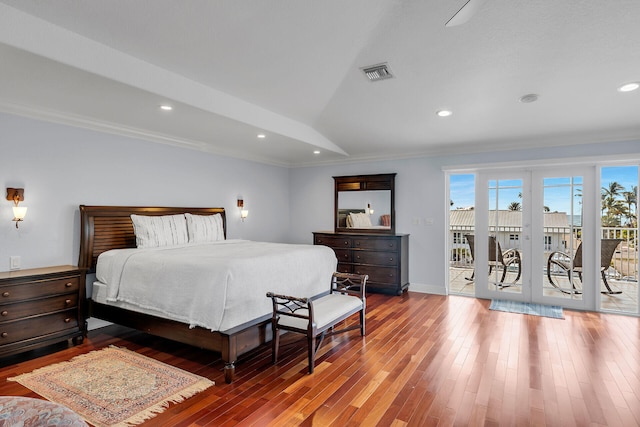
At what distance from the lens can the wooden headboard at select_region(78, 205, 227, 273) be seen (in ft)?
12.5

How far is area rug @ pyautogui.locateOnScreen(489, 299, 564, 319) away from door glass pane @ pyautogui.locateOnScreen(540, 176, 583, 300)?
274mm

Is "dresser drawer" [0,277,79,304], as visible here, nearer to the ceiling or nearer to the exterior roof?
the ceiling

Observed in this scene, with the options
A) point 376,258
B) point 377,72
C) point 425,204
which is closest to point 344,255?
point 376,258

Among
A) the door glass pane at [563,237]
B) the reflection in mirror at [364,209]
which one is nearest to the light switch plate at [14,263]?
the reflection in mirror at [364,209]

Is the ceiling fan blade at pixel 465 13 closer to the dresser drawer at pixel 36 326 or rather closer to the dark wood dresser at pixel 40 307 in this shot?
the dark wood dresser at pixel 40 307

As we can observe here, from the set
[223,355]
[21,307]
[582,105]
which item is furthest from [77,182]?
[582,105]

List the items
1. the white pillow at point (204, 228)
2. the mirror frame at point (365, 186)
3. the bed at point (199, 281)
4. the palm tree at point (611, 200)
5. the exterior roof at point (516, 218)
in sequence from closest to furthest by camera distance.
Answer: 1. the bed at point (199, 281)
2. the white pillow at point (204, 228)
3. the exterior roof at point (516, 218)
4. the palm tree at point (611, 200)
5. the mirror frame at point (365, 186)

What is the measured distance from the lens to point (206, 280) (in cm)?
285

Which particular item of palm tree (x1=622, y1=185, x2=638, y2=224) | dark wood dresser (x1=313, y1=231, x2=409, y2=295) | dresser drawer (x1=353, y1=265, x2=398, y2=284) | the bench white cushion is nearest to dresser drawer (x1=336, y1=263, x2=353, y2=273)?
dark wood dresser (x1=313, y1=231, x2=409, y2=295)

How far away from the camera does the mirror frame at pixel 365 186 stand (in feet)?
19.9

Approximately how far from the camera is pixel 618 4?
241cm

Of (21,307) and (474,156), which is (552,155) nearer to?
(474,156)

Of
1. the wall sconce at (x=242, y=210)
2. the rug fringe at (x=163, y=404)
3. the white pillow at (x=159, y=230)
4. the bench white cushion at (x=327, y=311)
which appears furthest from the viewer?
the wall sconce at (x=242, y=210)

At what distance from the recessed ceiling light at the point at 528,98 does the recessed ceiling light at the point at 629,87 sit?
717 millimetres
